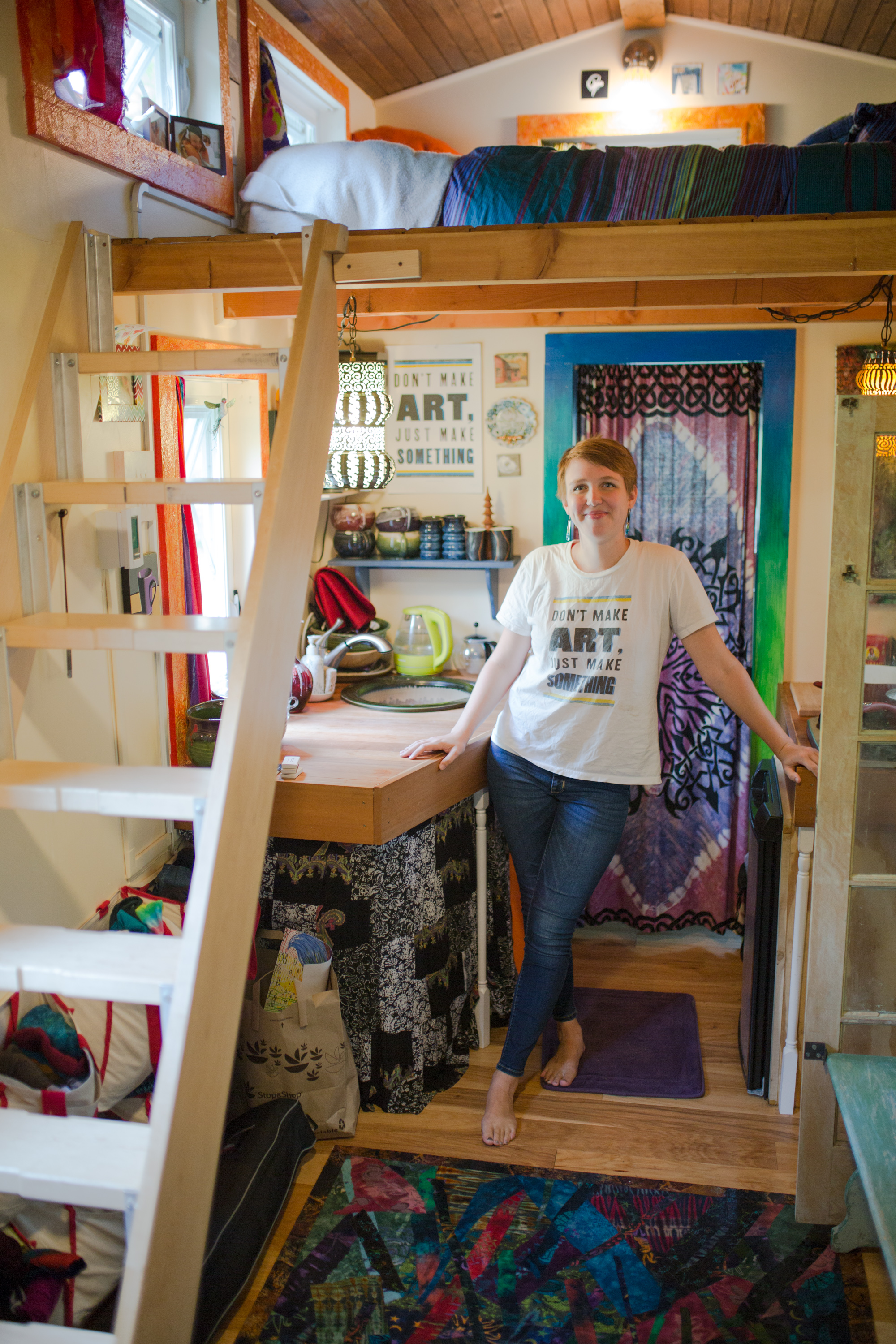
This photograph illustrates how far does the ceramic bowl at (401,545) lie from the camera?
3.94 meters

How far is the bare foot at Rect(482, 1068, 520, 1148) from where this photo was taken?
2635 millimetres

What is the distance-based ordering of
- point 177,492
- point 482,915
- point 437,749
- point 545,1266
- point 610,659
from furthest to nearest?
1. point 482,915
2. point 437,749
3. point 610,659
4. point 545,1266
5. point 177,492

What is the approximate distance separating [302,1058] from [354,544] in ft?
6.48

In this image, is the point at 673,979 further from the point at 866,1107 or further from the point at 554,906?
the point at 866,1107

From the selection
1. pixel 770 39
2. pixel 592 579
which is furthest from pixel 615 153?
pixel 770 39

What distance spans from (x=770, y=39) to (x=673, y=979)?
329cm

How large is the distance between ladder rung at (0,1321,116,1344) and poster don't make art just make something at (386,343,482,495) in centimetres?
304

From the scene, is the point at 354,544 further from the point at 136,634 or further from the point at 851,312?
the point at 136,634

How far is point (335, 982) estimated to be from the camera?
2.63 meters

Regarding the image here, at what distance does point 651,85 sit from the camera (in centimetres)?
387

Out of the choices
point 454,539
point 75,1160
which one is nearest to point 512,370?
point 454,539

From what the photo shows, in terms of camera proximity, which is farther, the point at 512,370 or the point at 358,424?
the point at 512,370


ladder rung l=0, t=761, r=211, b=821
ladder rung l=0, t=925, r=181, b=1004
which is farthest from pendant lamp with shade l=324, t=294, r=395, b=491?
ladder rung l=0, t=925, r=181, b=1004

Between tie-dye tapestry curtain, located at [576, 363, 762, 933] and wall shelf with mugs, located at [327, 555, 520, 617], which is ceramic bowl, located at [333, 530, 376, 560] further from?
tie-dye tapestry curtain, located at [576, 363, 762, 933]
